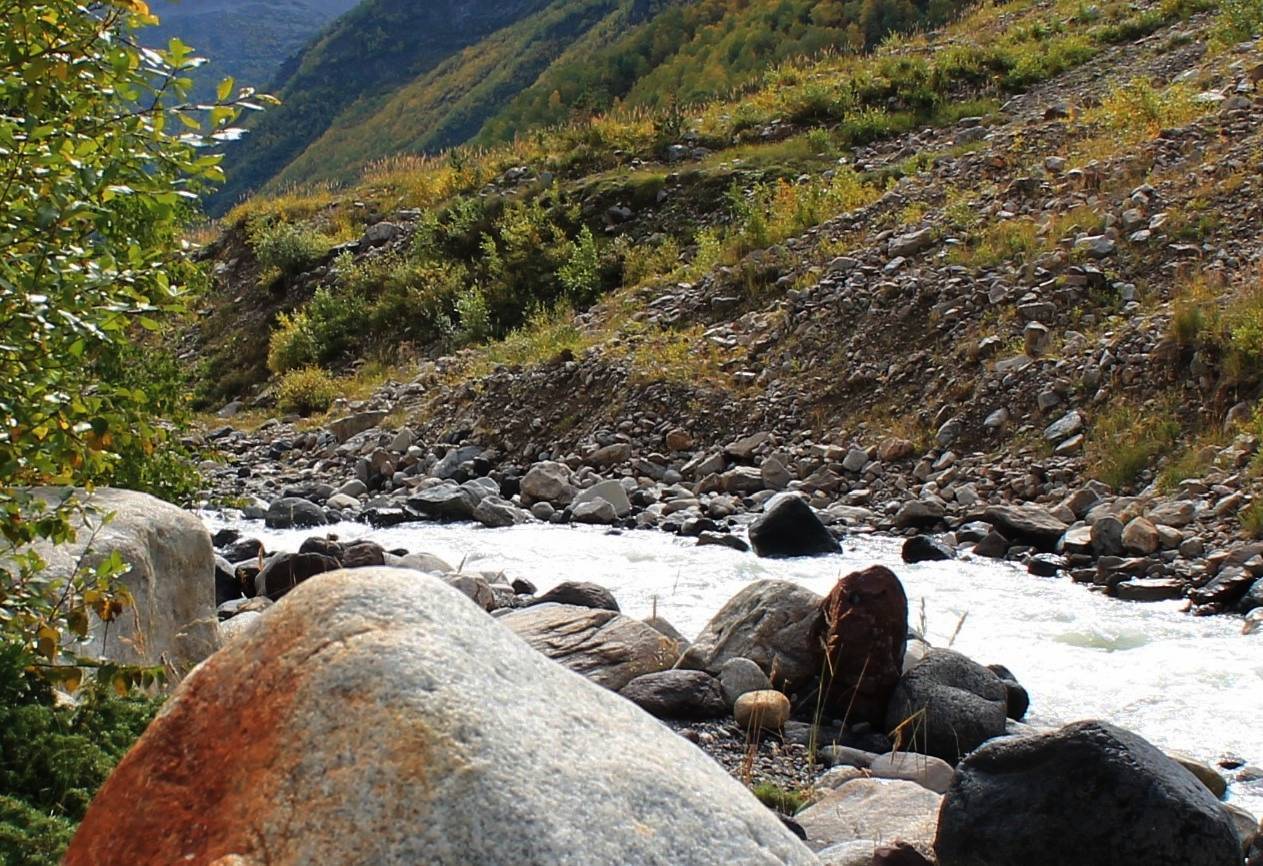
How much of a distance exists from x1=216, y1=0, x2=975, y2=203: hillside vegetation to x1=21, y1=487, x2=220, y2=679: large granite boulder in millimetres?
21796

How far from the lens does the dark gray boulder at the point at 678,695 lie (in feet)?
20.5

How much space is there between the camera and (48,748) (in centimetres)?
386

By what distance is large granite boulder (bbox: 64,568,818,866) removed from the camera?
249 centimetres

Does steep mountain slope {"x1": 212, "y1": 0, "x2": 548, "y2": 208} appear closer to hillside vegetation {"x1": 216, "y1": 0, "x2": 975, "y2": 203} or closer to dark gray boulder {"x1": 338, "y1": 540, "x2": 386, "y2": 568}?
hillside vegetation {"x1": 216, "y1": 0, "x2": 975, "y2": 203}

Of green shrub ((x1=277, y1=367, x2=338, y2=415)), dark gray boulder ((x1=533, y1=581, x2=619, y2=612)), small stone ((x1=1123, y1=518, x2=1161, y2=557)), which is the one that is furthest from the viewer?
green shrub ((x1=277, y1=367, x2=338, y2=415))

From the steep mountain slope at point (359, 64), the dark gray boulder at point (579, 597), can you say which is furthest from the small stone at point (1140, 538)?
the steep mountain slope at point (359, 64)

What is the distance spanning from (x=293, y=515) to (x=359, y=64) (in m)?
124

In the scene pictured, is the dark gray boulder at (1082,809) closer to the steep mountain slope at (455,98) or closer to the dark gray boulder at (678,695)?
the dark gray boulder at (678,695)

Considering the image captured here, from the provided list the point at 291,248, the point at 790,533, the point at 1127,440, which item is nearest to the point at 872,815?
the point at 790,533

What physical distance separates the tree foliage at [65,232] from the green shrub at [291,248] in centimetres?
2189

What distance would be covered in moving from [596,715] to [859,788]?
2.50 meters

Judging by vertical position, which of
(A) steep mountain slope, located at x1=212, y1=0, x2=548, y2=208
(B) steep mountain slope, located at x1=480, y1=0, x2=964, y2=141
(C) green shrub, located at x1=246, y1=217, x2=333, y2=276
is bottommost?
(C) green shrub, located at x1=246, y1=217, x2=333, y2=276

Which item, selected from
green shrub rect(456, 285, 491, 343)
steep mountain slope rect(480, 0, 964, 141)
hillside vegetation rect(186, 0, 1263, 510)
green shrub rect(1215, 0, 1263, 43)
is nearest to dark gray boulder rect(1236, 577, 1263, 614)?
hillside vegetation rect(186, 0, 1263, 510)

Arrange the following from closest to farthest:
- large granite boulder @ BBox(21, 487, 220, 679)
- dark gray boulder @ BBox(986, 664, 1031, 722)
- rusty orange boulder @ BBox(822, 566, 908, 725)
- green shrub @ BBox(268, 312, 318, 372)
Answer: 1. large granite boulder @ BBox(21, 487, 220, 679)
2. rusty orange boulder @ BBox(822, 566, 908, 725)
3. dark gray boulder @ BBox(986, 664, 1031, 722)
4. green shrub @ BBox(268, 312, 318, 372)
